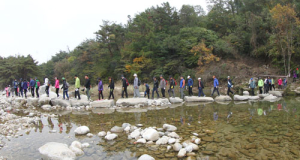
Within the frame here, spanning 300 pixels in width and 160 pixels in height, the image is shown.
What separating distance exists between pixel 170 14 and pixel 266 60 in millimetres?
19425

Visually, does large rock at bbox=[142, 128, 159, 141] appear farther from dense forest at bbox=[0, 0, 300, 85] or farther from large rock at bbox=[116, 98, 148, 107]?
dense forest at bbox=[0, 0, 300, 85]

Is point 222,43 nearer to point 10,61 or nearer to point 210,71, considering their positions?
point 210,71

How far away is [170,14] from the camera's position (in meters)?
37.8

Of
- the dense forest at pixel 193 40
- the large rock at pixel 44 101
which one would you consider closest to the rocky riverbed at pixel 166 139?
the large rock at pixel 44 101

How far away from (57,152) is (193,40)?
28795 mm

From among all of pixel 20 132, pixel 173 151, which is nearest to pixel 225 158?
pixel 173 151

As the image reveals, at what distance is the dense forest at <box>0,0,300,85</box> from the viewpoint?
78.5 feet

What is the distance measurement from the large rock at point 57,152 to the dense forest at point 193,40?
939 inches

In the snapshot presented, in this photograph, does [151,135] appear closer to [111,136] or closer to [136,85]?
[111,136]

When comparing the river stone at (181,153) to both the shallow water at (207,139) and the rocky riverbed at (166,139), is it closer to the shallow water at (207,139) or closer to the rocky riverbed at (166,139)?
the rocky riverbed at (166,139)

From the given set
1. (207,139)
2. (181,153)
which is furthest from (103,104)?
(181,153)

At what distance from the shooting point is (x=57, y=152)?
4.71 m

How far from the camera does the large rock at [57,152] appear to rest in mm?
4648

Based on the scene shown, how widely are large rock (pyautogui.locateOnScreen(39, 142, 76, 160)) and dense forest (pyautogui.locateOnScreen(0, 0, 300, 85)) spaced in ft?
78.3
